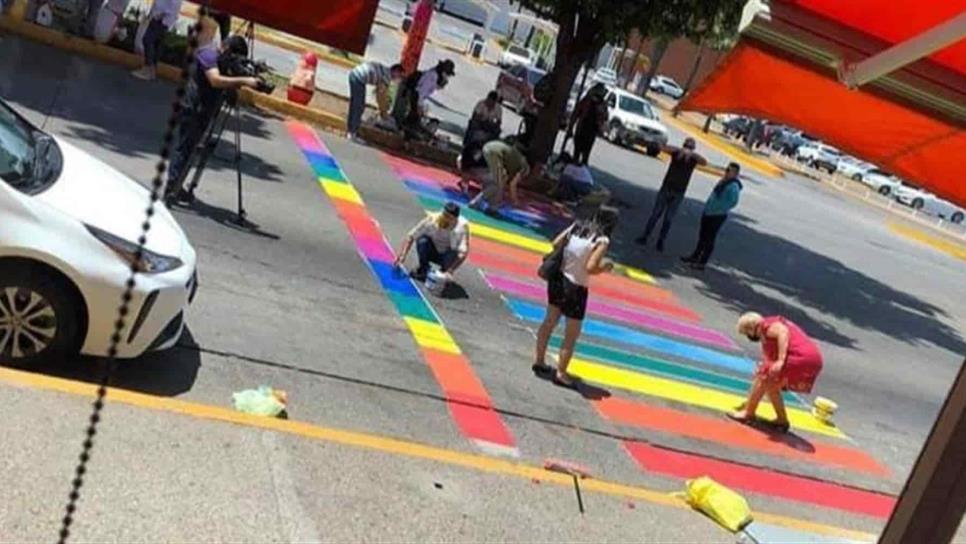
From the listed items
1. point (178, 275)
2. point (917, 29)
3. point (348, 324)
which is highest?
point (917, 29)

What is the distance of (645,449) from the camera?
8.43 metres

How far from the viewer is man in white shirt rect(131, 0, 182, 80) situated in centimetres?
1641

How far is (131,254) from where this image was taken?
248 inches

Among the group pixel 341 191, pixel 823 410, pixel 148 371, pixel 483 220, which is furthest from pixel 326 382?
pixel 483 220

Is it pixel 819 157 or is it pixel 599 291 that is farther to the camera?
pixel 819 157

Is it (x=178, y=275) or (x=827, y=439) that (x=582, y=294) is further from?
(x=178, y=275)

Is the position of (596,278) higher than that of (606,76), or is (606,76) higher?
(606,76)

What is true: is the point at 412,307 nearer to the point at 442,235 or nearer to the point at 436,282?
the point at 436,282

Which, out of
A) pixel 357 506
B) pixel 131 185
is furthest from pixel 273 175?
pixel 357 506

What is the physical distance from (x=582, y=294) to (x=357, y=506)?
3867mm

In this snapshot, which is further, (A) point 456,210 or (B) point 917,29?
(A) point 456,210

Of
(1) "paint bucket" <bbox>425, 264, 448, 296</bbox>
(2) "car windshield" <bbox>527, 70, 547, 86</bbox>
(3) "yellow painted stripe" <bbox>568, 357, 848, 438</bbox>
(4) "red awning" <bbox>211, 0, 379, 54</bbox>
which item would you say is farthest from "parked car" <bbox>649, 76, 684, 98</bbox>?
(4) "red awning" <bbox>211, 0, 379, 54</bbox>

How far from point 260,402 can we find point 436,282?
4085mm

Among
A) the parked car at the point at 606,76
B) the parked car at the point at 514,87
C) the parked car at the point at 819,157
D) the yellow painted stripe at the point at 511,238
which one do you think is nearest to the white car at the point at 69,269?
the yellow painted stripe at the point at 511,238
